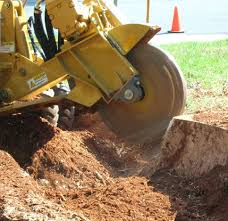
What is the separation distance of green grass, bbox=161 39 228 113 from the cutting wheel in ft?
5.18

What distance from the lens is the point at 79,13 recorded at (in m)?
6.74

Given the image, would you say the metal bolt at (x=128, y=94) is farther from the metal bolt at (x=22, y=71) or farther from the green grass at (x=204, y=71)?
the green grass at (x=204, y=71)

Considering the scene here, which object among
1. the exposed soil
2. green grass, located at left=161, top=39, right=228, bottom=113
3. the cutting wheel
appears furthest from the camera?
green grass, located at left=161, top=39, right=228, bottom=113

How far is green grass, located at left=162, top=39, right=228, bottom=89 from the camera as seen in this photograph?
11047mm

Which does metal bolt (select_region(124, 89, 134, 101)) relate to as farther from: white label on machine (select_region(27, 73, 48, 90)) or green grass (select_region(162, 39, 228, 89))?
green grass (select_region(162, 39, 228, 89))

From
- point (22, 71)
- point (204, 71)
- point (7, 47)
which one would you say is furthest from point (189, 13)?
point (22, 71)

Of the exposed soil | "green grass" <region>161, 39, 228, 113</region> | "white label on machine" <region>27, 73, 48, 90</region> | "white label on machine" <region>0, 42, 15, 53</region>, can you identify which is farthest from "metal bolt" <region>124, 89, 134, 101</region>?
"green grass" <region>161, 39, 228, 113</region>

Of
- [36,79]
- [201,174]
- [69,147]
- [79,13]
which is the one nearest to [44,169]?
[69,147]

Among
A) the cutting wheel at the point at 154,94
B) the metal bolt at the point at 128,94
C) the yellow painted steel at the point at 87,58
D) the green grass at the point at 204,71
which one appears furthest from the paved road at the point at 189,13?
the metal bolt at the point at 128,94

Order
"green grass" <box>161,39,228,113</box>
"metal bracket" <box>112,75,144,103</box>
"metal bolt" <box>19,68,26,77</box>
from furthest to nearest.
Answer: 1. "green grass" <box>161,39,228,113</box>
2. "metal bolt" <box>19,68,26,77</box>
3. "metal bracket" <box>112,75,144,103</box>

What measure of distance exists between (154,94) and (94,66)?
2.30 feet

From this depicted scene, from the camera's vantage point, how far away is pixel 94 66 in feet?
22.5

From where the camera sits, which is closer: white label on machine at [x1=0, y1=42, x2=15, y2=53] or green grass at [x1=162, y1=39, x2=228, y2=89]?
white label on machine at [x1=0, y1=42, x2=15, y2=53]

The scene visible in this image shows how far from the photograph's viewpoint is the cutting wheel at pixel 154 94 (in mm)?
6891
